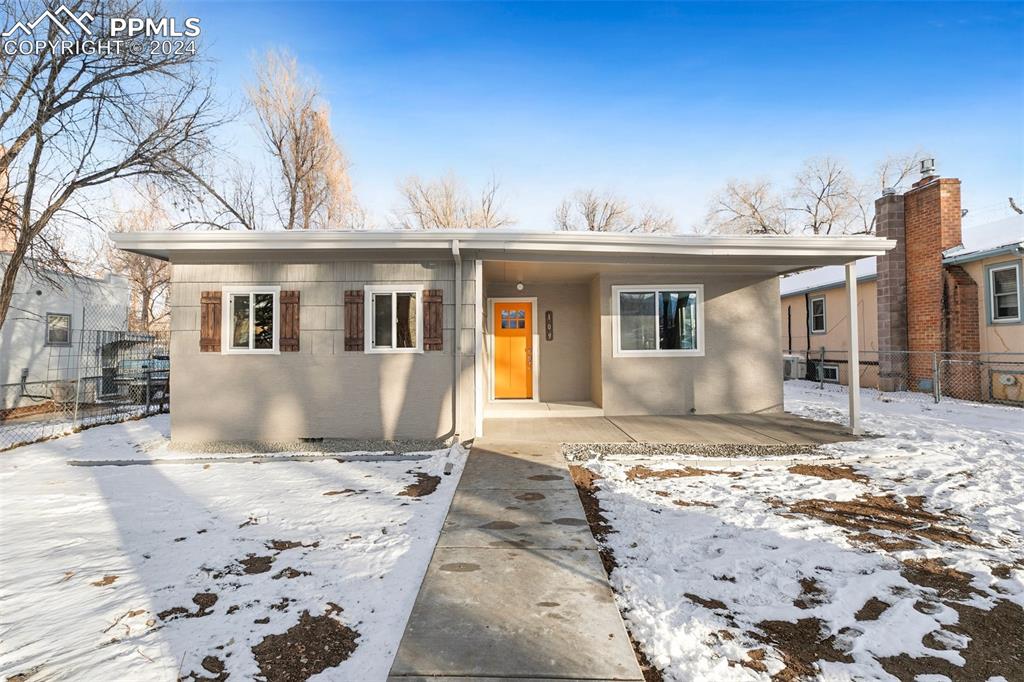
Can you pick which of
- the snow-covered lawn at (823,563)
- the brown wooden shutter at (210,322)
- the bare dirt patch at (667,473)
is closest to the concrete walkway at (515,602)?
the snow-covered lawn at (823,563)

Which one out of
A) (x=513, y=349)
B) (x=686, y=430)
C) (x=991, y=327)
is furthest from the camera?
(x=991, y=327)

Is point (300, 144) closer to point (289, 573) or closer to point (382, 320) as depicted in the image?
point (382, 320)

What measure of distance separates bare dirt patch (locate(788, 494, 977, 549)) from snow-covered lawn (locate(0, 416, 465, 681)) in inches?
129

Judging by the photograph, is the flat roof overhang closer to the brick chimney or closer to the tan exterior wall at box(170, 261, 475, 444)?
the tan exterior wall at box(170, 261, 475, 444)

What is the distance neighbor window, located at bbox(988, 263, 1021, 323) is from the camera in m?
9.65

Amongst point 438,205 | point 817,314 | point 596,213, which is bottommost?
point 817,314

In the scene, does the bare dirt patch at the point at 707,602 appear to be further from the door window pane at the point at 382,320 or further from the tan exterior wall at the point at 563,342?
the tan exterior wall at the point at 563,342

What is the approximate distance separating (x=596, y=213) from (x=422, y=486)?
25.9 meters

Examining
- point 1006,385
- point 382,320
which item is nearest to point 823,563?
point 382,320

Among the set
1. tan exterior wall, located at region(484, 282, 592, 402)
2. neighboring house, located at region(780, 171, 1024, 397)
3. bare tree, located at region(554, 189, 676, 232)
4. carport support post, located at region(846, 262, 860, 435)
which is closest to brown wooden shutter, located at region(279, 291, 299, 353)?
tan exterior wall, located at region(484, 282, 592, 402)

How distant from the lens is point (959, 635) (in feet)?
7.91

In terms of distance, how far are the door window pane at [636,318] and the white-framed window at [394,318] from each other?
11.7 ft

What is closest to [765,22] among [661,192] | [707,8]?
[707,8]

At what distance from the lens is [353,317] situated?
6.65 meters
